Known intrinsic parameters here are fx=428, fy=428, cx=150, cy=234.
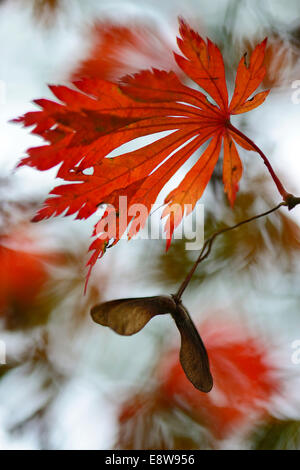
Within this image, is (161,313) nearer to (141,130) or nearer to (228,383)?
(141,130)

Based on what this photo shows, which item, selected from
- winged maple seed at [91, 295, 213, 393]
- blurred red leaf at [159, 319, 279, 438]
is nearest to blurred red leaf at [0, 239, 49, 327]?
blurred red leaf at [159, 319, 279, 438]

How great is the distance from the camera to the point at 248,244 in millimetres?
830

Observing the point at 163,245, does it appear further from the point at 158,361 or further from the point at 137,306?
the point at 137,306

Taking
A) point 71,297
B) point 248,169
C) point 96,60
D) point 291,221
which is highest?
point 96,60

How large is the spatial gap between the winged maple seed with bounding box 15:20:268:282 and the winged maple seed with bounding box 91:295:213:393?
81 mm

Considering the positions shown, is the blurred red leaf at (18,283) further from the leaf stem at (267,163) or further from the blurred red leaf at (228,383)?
the leaf stem at (267,163)

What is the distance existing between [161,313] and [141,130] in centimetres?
20

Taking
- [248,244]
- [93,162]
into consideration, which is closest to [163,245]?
[248,244]

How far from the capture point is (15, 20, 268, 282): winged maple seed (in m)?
0.41

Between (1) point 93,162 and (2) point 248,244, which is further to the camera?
(2) point 248,244

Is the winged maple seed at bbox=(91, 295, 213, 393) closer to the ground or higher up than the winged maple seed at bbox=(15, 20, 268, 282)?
closer to the ground

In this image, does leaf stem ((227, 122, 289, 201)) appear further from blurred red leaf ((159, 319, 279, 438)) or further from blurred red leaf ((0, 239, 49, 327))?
blurred red leaf ((0, 239, 49, 327))

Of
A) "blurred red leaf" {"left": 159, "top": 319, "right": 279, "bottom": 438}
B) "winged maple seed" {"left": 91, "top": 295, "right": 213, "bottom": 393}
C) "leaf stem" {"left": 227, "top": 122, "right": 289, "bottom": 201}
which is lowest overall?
"blurred red leaf" {"left": 159, "top": 319, "right": 279, "bottom": 438}
